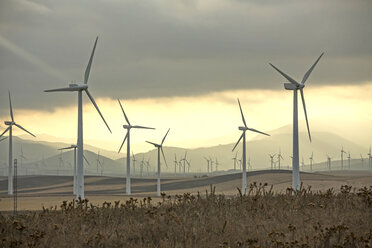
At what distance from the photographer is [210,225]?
19.0 meters

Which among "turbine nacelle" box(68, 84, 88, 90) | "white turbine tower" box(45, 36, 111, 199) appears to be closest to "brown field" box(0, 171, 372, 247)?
"white turbine tower" box(45, 36, 111, 199)

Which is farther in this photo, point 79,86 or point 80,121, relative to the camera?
point 79,86

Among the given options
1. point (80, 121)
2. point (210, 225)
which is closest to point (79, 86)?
point (80, 121)

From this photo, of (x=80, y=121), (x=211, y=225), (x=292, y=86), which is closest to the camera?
(x=211, y=225)

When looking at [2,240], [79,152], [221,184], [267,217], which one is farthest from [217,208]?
[221,184]

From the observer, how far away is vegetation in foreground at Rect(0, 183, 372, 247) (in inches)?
681

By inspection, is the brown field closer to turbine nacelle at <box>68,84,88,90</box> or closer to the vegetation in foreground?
the vegetation in foreground

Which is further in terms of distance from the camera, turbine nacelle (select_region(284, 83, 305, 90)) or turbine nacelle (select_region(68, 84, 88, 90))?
turbine nacelle (select_region(68, 84, 88, 90))

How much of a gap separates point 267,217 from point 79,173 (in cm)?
4602

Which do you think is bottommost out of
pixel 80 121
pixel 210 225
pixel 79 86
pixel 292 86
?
pixel 210 225

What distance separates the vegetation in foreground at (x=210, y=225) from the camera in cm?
1730

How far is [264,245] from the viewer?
663 inches

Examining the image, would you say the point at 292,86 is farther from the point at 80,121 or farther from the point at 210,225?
the point at 210,225

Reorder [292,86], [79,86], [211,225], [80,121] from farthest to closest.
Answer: [79,86]
[80,121]
[292,86]
[211,225]
